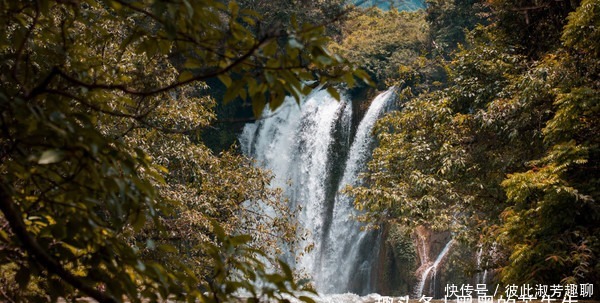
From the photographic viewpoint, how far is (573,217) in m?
7.06

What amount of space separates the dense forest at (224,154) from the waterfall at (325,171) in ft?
21.6

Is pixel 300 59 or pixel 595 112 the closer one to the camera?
pixel 300 59

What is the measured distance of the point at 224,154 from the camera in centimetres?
1060

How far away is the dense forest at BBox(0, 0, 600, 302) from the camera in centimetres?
146

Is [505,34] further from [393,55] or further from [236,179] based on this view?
[393,55]

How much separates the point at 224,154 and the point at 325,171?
27.0 ft

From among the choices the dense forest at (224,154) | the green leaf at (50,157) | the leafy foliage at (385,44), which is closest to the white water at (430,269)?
the dense forest at (224,154)

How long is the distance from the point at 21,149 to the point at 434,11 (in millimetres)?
20075

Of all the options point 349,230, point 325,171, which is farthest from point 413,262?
point 325,171

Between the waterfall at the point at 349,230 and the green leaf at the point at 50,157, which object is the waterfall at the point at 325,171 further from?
the green leaf at the point at 50,157

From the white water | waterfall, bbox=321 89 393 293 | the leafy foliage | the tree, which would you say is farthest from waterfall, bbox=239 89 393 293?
the tree

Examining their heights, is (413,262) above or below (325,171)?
below

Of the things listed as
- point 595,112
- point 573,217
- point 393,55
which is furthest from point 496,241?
point 393,55

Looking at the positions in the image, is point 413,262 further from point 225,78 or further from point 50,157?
point 50,157
